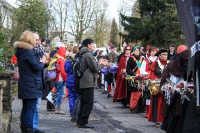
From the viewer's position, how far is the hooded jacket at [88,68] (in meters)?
8.84

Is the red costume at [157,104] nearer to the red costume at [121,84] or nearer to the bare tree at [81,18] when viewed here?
the red costume at [121,84]

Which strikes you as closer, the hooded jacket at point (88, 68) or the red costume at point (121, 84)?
the hooded jacket at point (88, 68)

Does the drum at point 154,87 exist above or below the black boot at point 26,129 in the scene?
above

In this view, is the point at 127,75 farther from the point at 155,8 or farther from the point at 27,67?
the point at 155,8

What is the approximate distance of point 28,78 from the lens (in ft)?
24.9

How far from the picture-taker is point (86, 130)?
28.9 ft

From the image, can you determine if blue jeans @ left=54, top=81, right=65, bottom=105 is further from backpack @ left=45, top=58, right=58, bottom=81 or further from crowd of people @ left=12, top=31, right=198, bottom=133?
backpack @ left=45, top=58, right=58, bottom=81

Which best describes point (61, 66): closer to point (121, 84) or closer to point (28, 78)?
point (28, 78)

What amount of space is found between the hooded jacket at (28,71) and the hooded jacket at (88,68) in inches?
55.9

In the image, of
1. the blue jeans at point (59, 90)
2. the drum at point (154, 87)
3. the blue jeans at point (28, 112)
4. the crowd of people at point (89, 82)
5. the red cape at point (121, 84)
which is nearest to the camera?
the crowd of people at point (89, 82)

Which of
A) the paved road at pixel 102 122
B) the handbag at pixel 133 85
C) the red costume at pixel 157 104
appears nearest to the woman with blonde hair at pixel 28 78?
the paved road at pixel 102 122

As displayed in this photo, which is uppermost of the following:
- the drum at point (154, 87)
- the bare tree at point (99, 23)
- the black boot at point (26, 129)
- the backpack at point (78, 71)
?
the bare tree at point (99, 23)

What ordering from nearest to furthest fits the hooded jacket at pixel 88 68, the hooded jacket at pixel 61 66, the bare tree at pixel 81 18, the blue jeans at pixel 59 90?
1. the hooded jacket at pixel 88 68
2. the hooded jacket at pixel 61 66
3. the blue jeans at pixel 59 90
4. the bare tree at pixel 81 18

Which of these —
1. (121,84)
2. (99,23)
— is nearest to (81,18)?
(99,23)
